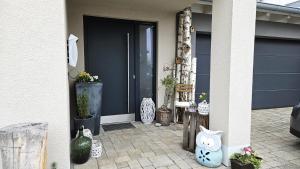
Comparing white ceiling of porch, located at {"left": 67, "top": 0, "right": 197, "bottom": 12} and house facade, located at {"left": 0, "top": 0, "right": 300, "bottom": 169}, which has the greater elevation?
white ceiling of porch, located at {"left": 67, "top": 0, "right": 197, "bottom": 12}

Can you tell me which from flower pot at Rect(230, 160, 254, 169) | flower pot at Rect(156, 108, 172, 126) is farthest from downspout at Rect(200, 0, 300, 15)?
flower pot at Rect(230, 160, 254, 169)

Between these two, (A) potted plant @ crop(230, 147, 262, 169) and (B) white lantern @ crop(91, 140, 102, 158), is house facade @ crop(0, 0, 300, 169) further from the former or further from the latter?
(B) white lantern @ crop(91, 140, 102, 158)

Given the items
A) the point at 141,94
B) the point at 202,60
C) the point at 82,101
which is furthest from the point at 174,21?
the point at 82,101

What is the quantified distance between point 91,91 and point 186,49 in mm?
2067

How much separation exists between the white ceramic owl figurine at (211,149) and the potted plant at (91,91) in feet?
6.23

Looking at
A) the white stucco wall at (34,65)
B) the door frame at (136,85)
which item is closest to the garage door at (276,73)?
the door frame at (136,85)

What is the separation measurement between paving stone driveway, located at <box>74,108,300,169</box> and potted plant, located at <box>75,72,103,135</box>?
1.34 feet

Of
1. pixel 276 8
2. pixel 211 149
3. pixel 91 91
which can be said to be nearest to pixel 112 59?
pixel 91 91

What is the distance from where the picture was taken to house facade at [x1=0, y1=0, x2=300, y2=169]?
6.44 ft

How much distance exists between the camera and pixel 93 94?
3.59 m

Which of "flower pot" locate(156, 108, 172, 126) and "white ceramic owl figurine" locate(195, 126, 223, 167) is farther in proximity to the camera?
"flower pot" locate(156, 108, 172, 126)

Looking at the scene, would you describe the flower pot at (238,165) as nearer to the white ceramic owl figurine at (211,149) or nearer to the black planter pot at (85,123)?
the white ceramic owl figurine at (211,149)

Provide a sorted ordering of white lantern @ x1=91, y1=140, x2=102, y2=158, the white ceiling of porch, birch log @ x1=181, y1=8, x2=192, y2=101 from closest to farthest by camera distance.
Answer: white lantern @ x1=91, y1=140, x2=102, y2=158 < the white ceiling of porch < birch log @ x1=181, y1=8, x2=192, y2=101

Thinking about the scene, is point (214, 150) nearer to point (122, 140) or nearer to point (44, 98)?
point (122, 140)
